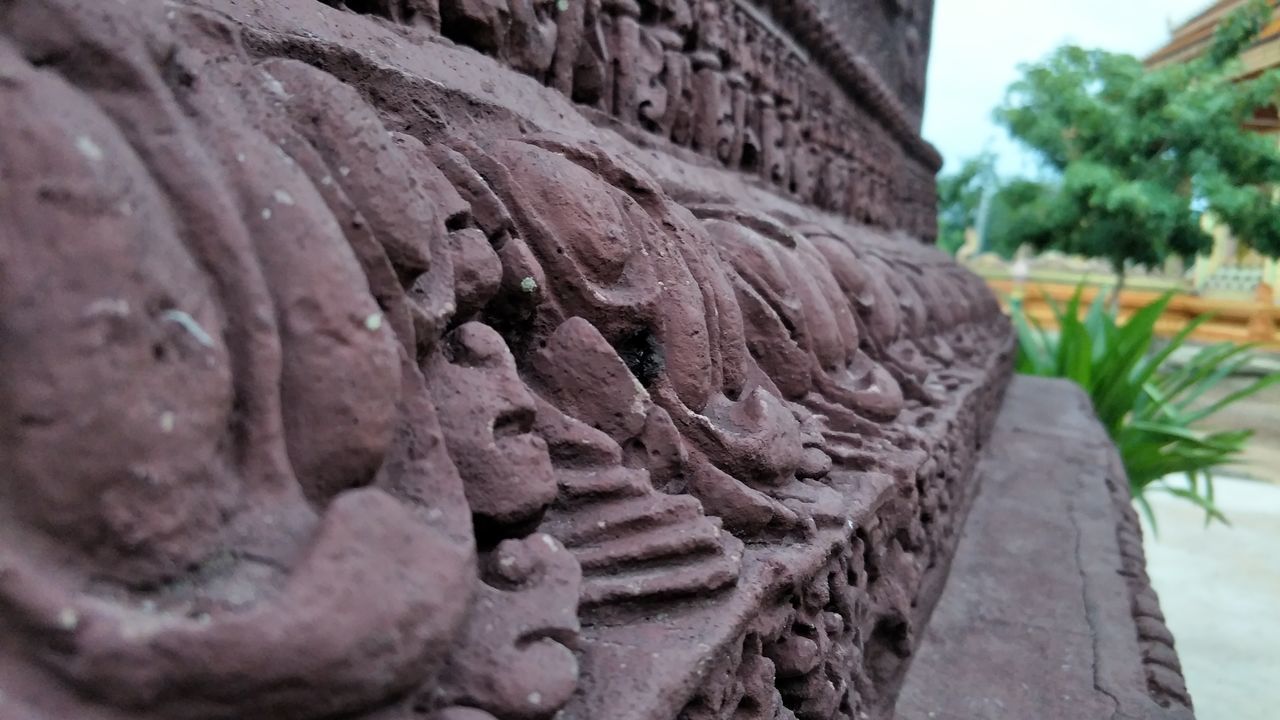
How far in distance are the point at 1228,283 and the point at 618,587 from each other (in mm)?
13472

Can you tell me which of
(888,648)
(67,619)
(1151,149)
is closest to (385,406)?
(67,619)

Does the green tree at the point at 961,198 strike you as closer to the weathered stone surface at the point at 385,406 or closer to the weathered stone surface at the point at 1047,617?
the weathered stone surface at the point at 1047,617

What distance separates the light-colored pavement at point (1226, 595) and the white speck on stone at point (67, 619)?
146 inches

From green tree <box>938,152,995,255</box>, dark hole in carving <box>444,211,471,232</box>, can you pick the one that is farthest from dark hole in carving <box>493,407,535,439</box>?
green tree <box>938,152,995,255</box>

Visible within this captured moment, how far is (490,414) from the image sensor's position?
860mm

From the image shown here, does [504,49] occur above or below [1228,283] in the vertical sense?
above

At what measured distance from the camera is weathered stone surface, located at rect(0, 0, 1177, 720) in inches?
22.3

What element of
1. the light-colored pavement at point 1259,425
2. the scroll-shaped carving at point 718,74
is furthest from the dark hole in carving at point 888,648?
the light-colored pavement at point 1259,425

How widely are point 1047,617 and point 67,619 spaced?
188cm

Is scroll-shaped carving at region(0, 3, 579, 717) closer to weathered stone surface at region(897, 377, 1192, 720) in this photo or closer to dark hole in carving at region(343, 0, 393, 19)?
dark hole in carving at region(343, 0, 393, 19)

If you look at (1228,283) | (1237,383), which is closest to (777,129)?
(1237,383)

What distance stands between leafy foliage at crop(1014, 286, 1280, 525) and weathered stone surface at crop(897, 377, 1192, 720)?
7.72ft

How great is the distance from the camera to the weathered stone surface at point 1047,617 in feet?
5.31

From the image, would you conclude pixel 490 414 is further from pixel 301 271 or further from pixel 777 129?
pixel 777 129
